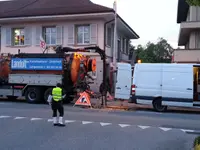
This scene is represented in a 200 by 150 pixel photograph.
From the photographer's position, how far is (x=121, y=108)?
17297 millimetres

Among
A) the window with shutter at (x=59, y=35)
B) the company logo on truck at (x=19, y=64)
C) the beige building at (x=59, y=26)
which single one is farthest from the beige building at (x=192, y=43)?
the company logo on truck at (x=19, y=64)

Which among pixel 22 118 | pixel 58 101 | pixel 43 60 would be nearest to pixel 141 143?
pixel 58 101

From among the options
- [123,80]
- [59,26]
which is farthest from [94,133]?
[59,26]

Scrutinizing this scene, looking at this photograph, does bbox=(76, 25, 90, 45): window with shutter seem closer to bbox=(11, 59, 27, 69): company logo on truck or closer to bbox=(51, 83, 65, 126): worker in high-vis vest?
bbox=(11, 59, 27, 69): company logo on truck

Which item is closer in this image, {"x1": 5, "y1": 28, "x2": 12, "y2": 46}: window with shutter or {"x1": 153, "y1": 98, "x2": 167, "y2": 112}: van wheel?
{"x1": 153, "y1": 98, "x2": 167, "y2": 112}: van wheel

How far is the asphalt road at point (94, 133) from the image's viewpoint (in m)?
8.01

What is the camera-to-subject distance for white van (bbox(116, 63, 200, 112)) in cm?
1608

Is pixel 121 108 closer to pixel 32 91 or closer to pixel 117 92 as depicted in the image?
pixel 117 92

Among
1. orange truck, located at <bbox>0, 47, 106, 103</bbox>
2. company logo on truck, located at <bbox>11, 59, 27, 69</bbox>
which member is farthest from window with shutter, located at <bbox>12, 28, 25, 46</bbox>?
company logo on truck, located at <bbox>11, 59, 27, 69</bbox>

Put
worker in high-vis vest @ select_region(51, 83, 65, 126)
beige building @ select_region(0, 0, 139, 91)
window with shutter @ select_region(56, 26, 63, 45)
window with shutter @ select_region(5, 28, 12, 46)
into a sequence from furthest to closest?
1. window with shutter @ select_region(5, 28, 12, 46)
2. window with shutter @ select_region(56, 26, 63, 45)
3. beige building @ select_region(0, 0, 139, 91)
4. worker in high-vis vest @ select_region(51, 83, 65, 126)

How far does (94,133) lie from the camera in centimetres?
965

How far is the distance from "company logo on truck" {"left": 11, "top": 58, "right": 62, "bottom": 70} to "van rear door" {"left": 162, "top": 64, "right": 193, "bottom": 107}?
638 cm

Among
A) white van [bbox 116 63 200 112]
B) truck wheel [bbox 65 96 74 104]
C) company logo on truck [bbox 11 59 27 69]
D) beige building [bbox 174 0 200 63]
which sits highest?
beige building [bbox 174 0 200 63]

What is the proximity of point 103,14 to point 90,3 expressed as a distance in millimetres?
3708
